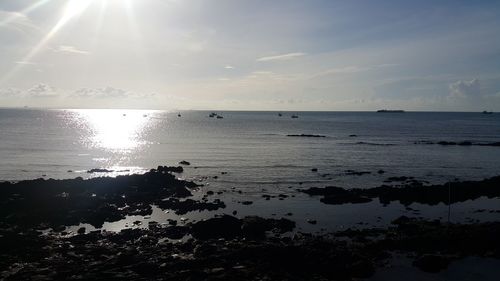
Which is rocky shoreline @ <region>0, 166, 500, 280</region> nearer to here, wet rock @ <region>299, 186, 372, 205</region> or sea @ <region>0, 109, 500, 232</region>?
sea @ <region>0, 109, 500, 232</region>

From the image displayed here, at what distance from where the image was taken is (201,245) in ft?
82.7

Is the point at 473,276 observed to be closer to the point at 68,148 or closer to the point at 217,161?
the point at 217,161

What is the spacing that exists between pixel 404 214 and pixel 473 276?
1343 cm

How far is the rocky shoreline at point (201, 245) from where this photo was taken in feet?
70.3

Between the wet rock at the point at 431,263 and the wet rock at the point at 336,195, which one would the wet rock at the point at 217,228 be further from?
the wet rock at the point at 336,195

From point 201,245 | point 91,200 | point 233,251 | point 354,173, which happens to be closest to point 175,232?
point 201,245

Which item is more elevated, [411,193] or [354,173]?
[411,193]

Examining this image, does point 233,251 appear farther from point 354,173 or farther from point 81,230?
point 354,173

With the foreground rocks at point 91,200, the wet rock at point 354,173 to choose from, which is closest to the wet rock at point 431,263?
the foreground rocks at point 91,200

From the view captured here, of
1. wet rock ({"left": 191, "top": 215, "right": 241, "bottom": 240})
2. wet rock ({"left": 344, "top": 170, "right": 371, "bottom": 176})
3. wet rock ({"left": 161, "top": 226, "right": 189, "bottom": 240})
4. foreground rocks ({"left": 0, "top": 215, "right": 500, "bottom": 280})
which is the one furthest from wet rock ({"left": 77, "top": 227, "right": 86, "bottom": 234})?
wet rock ({"left": 344, "top": 170, "right": 371, "bottom": 176})

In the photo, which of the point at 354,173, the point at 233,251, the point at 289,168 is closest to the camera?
the point at 233,251

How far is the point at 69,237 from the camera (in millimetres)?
27188

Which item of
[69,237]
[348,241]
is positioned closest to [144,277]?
[69,237]

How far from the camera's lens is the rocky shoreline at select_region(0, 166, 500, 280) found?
844 inches
